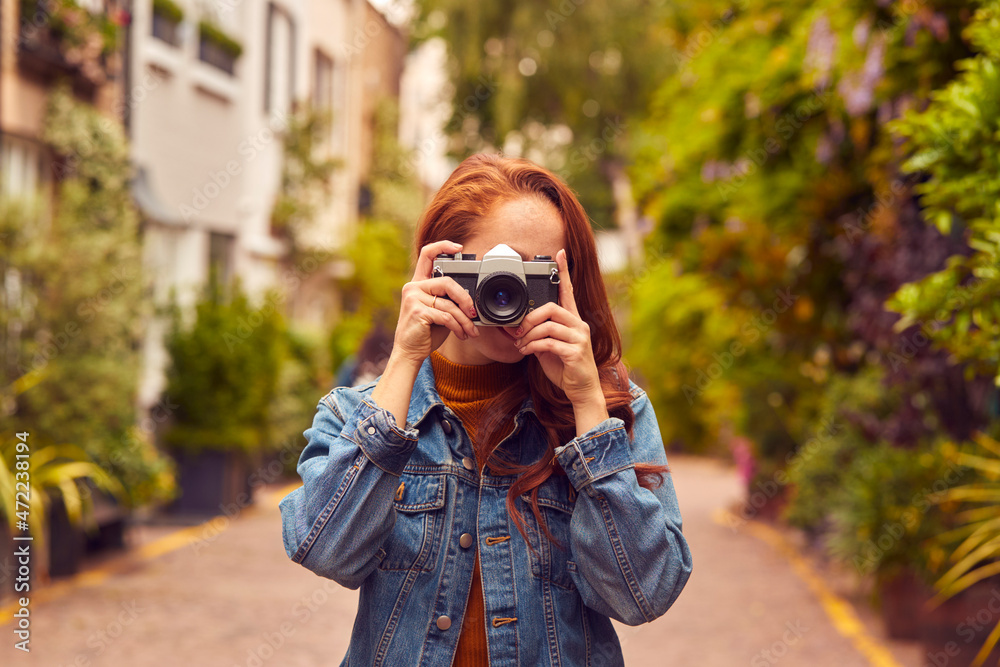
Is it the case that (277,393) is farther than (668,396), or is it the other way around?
(668,396)

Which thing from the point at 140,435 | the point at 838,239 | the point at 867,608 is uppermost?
the point at 838,239

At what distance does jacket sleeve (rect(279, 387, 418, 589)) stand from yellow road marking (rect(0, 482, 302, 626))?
339 cm

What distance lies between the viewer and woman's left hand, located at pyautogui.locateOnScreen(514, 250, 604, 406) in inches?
73.1

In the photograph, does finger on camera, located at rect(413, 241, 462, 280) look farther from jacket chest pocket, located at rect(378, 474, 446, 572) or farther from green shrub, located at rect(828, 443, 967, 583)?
green shrub, located at rect(828, 443, 967, 583)

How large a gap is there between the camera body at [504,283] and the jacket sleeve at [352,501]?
10.0 inches

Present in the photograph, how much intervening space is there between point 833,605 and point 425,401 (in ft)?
21.4

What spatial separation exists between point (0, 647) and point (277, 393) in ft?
22.6

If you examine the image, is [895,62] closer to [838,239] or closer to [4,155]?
[838,239]

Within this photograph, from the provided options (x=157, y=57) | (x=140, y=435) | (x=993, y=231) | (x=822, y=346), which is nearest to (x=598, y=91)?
(x=157, y=57)

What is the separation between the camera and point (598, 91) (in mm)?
22375

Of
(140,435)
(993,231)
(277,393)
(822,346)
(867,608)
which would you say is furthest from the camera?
(277,393)

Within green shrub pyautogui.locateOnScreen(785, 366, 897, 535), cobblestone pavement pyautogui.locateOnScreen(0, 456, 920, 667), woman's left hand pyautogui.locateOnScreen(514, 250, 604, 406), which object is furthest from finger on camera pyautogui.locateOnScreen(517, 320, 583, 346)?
green shrub pyautogui.locateOnScreen(785, 366, 897, 535)

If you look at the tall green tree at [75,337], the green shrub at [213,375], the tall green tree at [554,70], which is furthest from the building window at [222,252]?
the tall green tree at [554,70]

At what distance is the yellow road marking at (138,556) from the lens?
695cm
